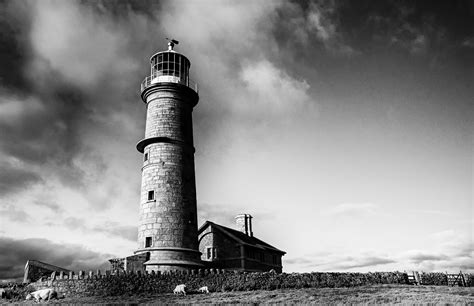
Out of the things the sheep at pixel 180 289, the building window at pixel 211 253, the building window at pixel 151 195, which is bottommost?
the sheep at pixel 180 289

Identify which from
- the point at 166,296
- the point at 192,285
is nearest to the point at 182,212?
the point at 192,285

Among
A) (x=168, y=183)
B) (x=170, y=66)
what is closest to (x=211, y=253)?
(x=168, y=183)

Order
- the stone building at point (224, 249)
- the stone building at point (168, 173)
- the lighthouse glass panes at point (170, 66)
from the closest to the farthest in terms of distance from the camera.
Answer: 1. the stone building at point (168, 173)
2. the lighthouse glass panes at point (170, 66)
3. the stone building at point (224, 249)

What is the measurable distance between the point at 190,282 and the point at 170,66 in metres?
15.4

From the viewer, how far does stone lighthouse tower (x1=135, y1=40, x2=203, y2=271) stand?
78.1 ft

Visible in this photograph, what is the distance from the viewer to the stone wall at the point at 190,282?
19953mm

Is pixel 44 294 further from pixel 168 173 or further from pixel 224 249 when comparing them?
pixel 224 249

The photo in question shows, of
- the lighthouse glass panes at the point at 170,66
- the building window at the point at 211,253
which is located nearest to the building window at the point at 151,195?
the lighthouse glass panes at the point at 170,66

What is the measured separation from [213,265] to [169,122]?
43.2ft

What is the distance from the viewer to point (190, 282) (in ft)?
71.8

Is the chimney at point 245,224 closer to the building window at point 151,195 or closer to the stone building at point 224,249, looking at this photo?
the stone building at point 224,249

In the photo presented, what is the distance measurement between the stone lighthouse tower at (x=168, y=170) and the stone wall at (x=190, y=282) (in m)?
1.86

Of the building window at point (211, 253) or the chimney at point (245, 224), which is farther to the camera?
the chimney at point (245, 224)

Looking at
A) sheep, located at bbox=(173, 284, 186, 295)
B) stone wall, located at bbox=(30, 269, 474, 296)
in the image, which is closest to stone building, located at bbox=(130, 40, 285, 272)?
stone wall, located at bbox=(30, 269, 474, 296)
